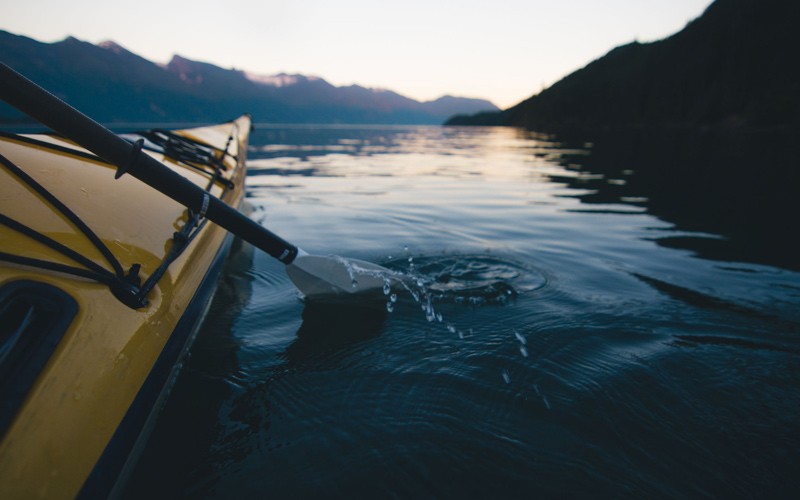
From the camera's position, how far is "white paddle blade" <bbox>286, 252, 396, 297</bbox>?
3.61m

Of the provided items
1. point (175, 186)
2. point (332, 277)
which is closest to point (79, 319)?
point (175, 186)

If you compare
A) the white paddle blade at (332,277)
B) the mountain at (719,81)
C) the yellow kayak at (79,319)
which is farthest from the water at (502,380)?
the mountain at (719,81)

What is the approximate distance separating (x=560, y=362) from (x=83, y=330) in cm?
278

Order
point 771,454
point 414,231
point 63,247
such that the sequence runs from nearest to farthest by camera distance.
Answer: point 63,247
point 771,454
point 414,231

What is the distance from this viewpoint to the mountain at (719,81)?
3797 cm

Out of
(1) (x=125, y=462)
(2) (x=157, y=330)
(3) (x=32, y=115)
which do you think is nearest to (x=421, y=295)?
(2) (x=157, y=330)

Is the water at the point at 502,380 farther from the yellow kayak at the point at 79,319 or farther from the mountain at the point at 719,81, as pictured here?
the mountain at the point at 719,81

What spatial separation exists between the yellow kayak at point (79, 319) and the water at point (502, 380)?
54cm

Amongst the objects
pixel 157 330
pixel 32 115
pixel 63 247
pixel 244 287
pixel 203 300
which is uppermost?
pixel 32 115

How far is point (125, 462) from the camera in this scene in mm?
1527

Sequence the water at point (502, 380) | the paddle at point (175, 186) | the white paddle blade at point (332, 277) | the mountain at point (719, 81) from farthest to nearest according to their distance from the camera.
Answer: the mountain at point (719, 81) < the white paddle blade at point (332, 277) < the water at point (502, 380) < the paddle at point (175, 186)

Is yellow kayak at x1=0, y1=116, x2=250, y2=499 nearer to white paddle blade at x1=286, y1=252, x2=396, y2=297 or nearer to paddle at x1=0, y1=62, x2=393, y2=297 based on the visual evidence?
paddle at x1=0, y1=62, x2=393, y2=297

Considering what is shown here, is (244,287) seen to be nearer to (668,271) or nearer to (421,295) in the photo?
(421,295)

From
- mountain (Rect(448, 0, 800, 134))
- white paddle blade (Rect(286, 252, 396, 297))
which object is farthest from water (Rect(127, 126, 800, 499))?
mountain (Rect(448, 0, 800, 134))
